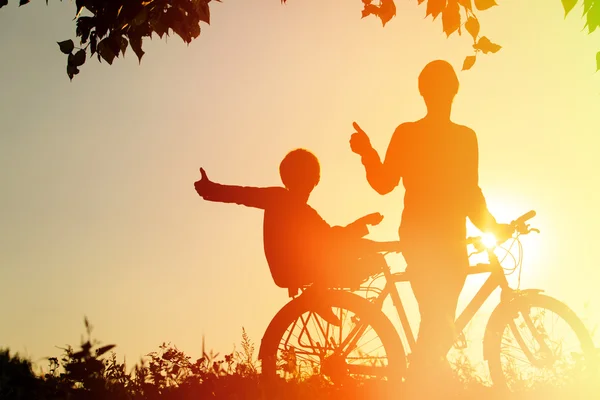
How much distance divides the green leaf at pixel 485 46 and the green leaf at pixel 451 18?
44 cm

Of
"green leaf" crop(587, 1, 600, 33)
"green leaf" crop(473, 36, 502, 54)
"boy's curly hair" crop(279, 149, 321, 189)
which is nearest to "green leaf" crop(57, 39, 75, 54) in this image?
"boy's curly hair" crop(279, 149, 321, 189)

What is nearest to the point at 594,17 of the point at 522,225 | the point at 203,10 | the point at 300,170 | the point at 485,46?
the point at 485,46

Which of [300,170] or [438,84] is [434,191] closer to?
[438,84]

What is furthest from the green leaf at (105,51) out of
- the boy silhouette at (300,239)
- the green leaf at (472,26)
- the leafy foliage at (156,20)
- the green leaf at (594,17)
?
the green leaf at (594,17)

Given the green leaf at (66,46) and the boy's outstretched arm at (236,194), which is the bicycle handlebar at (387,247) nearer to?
the boy's outstretched arm at (236,194)

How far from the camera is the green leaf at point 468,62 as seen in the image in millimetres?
5973

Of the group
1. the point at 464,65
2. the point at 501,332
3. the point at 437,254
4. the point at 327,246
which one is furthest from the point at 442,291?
the point at 464,65

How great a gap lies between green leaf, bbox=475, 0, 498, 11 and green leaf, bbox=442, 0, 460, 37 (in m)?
0.45

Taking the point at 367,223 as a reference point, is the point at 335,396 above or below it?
below

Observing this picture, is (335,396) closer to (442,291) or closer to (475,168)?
(442,291)

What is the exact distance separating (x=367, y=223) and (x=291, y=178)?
745 millimetres

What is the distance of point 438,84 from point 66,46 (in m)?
3.80

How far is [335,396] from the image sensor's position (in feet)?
17.2

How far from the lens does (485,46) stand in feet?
19.9
